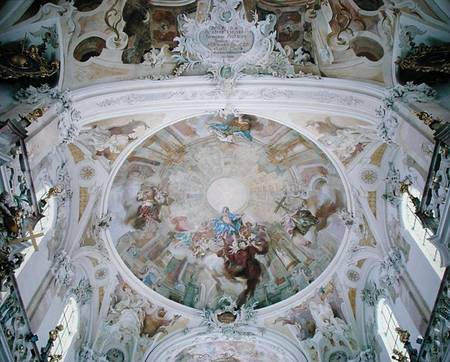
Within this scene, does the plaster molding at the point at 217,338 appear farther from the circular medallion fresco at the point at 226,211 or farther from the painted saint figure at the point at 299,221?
the painted saint figure at the point at 299,221

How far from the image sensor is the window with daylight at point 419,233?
13.4 meters

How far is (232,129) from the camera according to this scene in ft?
Result: 58.0

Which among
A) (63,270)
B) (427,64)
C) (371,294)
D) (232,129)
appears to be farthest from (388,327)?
(63,270)

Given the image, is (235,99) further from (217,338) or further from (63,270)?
(217,338)

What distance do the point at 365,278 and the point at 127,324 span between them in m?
8.10

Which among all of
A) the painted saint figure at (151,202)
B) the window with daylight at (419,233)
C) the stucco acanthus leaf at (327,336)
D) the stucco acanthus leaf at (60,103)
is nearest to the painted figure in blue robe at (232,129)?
the painted saint figure at (151,202)

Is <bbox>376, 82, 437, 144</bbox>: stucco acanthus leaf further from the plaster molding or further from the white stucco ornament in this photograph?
the plaster molding

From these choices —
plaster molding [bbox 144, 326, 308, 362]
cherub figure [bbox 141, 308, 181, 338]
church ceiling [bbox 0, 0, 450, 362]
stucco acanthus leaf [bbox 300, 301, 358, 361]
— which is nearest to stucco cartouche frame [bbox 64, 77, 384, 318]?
church ceiling [bbox 0, 0, 450, 362]

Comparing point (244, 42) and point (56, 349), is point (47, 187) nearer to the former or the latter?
point (56, 349)

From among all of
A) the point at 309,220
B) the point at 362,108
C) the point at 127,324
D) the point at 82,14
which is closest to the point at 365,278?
the point at 309,220

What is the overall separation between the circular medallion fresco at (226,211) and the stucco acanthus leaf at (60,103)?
3516mm

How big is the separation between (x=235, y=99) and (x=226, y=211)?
5.46m

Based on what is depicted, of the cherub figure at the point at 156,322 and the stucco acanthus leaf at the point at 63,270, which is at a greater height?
the cherub figure at the point at 156,322

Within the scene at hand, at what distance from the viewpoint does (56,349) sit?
48.6ft
